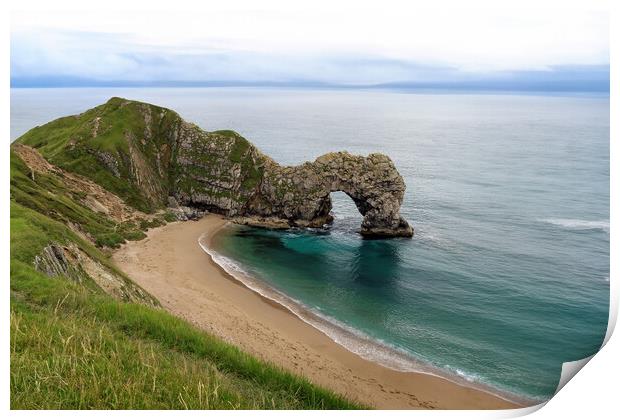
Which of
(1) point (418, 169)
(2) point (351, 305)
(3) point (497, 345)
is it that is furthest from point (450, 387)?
(1) point (418, 169)

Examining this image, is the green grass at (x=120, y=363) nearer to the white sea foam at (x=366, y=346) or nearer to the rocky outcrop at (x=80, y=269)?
the rocky outcrop at (x=80, y=269)

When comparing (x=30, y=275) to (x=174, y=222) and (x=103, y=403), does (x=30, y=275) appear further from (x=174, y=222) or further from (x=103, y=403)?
(x=174, y=222)

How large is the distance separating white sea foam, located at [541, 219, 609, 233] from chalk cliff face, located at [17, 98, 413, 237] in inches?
834

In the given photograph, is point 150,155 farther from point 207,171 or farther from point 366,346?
point 366,346

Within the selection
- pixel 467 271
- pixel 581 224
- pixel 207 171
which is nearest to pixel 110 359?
pixel 467 271

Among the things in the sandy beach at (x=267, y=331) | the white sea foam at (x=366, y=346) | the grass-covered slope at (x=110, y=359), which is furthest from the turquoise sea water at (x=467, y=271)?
the grass-covered slope at (x=110, y=359)

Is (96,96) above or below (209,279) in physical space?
above

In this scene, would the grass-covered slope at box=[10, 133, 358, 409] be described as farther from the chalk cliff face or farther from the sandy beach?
the chalk cliff face

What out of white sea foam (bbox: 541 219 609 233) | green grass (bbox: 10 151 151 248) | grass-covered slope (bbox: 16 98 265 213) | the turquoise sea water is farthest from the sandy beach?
white sea foam (bbox: 541 219 609 233)

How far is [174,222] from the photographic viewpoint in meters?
59.3

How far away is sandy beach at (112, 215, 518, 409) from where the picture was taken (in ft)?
79.0

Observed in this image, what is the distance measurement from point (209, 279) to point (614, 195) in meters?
34.9

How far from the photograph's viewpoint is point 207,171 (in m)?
64.9

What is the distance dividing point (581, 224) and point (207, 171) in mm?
53894
